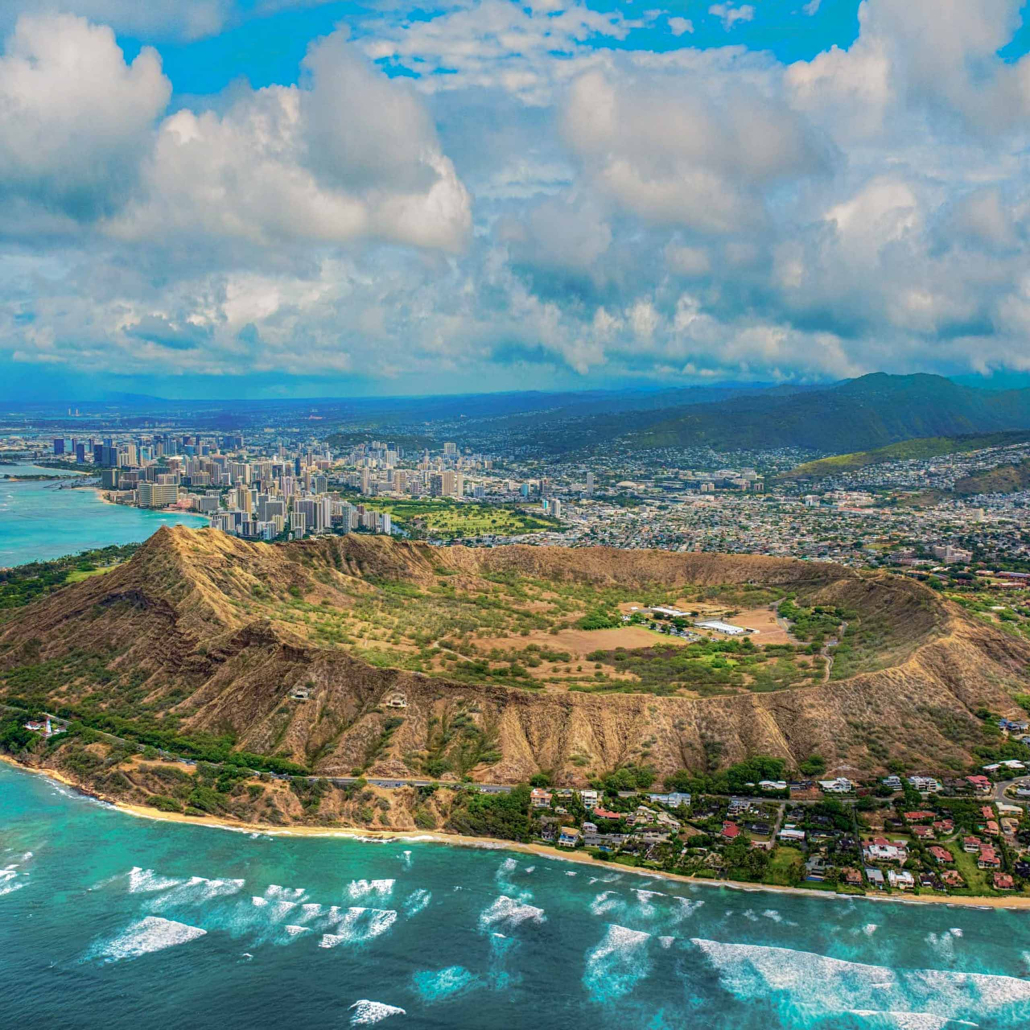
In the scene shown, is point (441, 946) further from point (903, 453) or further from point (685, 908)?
point (903, 453)

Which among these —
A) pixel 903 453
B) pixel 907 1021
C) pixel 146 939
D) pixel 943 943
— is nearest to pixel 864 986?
pixel 907 1021

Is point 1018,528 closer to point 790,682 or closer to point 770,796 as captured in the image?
point 790,682

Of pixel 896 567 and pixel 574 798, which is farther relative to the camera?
pixel 896 567

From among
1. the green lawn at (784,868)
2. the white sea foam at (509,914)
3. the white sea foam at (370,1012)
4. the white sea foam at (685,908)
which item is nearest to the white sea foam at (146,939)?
the white sea foam at (370,1012)

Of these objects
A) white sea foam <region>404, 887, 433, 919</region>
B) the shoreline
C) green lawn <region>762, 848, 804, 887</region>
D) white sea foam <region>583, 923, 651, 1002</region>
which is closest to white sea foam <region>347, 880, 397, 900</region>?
white sea foam <region>404, 887, 433, 919</region>

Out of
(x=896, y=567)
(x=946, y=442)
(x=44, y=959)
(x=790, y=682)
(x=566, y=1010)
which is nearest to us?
(x=566, y=1010)

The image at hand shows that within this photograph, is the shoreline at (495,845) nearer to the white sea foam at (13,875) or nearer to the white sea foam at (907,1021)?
the white sea foam at (13,875)

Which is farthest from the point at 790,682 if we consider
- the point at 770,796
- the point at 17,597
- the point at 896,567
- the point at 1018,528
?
the point at 1018,528
